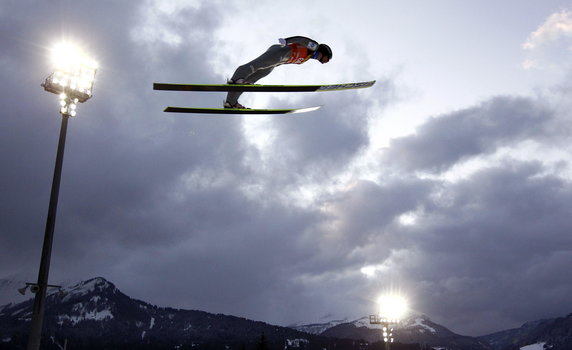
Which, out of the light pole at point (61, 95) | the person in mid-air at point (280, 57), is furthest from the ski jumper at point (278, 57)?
the light pole at point (61, 95)

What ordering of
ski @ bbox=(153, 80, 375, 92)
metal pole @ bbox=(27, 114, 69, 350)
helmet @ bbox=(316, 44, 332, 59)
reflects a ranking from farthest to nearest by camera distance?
helmet @ bbox=(316, 44, 332, 59) < ski @ bbox=(153, 80, 375, 92) < metal pole @ bbox=(27, 114, 69, 350)

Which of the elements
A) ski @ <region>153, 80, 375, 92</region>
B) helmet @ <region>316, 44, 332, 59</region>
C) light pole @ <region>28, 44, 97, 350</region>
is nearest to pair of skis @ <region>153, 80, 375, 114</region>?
ski @ <region>153, 80, 375, 92</region>

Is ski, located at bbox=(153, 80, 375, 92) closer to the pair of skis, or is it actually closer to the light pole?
the pair of skis

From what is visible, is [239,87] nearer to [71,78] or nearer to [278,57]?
[278,57]

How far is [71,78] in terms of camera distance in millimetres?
14875

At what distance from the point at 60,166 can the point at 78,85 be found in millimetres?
3639

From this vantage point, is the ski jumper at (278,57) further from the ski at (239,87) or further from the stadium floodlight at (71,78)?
the stadium floodlight at (71,78)

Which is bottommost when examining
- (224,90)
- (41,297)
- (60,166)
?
(41,297)

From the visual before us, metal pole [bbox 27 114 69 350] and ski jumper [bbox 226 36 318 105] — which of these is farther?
ski jumper [bbox 226 36 318 105]

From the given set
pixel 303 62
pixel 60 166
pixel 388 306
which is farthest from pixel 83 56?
pixel 388 306

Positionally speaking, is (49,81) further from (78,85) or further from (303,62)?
(303,62)

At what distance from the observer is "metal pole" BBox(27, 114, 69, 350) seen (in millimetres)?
10922

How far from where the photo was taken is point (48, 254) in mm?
11562

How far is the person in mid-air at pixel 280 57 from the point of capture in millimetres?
13500
